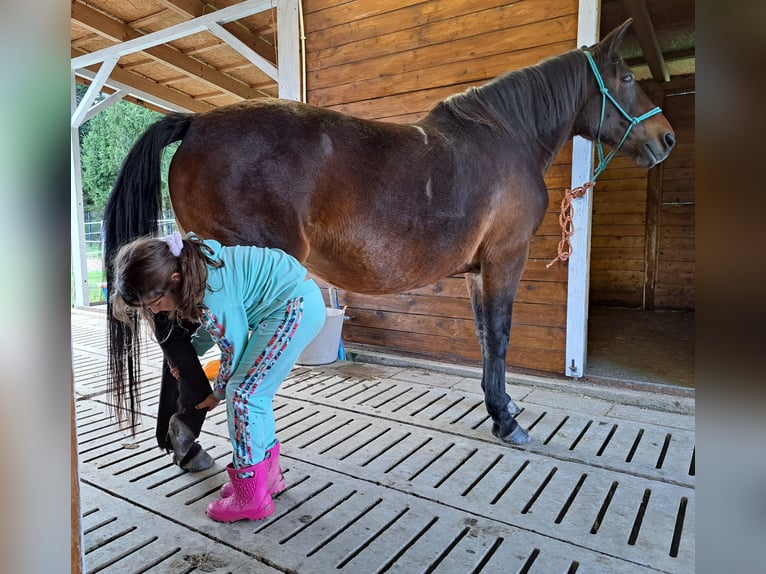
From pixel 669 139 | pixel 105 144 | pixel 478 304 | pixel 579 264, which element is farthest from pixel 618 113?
pixel 105 144

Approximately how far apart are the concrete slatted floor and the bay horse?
30 centimetres

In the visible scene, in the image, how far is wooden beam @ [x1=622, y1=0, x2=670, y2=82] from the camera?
3.57 metres

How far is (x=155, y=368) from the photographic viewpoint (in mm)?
3133

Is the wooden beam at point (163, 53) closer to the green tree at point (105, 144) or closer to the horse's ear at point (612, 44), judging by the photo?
the horse's ear at point (612, 44)

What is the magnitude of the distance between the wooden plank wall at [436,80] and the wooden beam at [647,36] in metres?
1.30

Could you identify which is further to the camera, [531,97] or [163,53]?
[163,53]

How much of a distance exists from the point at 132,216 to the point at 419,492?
1.35 metres

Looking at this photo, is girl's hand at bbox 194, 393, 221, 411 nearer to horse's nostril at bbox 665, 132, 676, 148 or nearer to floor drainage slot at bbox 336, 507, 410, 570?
floor drainage slot at bbox 336, 507, 410, 570

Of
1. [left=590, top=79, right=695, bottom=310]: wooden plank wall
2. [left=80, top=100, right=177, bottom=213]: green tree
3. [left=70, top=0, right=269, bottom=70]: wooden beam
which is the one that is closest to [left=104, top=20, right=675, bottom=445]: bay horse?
[left=70, top=0, right=269, bottom=70]: wooden beam

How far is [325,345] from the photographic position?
3.29 m

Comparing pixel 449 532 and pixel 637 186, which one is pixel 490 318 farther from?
pixel 637 186

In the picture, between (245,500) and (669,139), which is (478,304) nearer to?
(669,139)
